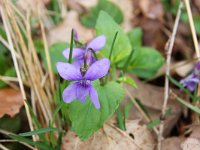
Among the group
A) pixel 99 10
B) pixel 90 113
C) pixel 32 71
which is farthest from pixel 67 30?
pixel 90 113

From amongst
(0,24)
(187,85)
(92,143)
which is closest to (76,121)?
(92,143)

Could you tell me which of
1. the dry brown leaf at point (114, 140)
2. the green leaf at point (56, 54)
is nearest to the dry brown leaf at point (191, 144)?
the dry brown leaf at point (114, 140)

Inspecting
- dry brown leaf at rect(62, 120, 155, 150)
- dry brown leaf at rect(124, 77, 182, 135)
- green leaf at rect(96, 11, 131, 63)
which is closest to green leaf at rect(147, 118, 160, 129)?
dry brown leaf at rect(62, 120, 155, 150)

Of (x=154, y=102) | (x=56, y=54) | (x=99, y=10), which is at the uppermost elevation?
(x=99, y=10)

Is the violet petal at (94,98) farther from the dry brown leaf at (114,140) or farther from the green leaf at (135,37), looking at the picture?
the green leaf at (135,37)

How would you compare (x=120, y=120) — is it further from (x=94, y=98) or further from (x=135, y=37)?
(x=135, y=37)

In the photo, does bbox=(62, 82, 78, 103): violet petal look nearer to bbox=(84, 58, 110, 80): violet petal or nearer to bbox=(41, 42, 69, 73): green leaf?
bbox=(84, 58, 110, 80): violet petal
